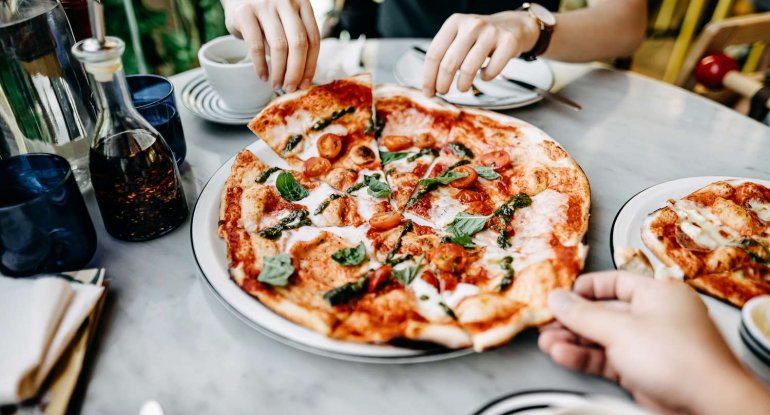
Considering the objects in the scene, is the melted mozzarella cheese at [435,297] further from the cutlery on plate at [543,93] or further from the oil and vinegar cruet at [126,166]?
the cutlery on plate at [543,93]

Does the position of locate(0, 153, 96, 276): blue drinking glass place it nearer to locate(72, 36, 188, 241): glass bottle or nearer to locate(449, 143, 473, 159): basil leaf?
locate(72, 36, 188, 241): glass bottle

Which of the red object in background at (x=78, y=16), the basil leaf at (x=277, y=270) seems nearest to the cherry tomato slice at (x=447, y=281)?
the basil leaf at (x=277, y=270)

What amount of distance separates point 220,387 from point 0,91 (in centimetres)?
110

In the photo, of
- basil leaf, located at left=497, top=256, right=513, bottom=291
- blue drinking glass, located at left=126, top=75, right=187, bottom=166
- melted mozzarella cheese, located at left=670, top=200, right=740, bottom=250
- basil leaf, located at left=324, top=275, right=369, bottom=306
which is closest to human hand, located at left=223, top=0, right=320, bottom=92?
blue drinking glass, located at left=126, top=75, right=187, bottom=166

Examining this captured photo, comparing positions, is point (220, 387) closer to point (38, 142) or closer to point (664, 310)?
point (664, 310)

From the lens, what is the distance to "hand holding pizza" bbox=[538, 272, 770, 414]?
893 millimetres

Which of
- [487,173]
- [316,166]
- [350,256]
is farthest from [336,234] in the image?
[487,173]

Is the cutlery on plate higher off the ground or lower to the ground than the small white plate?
higher

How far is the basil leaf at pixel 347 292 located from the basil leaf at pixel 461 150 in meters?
0.79

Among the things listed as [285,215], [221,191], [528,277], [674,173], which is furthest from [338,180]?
[674,173]

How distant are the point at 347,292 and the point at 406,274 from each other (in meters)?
0.18

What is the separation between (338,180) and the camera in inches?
70.0

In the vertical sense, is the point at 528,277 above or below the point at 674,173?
above

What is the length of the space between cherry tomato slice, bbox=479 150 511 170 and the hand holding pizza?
2.44ft
